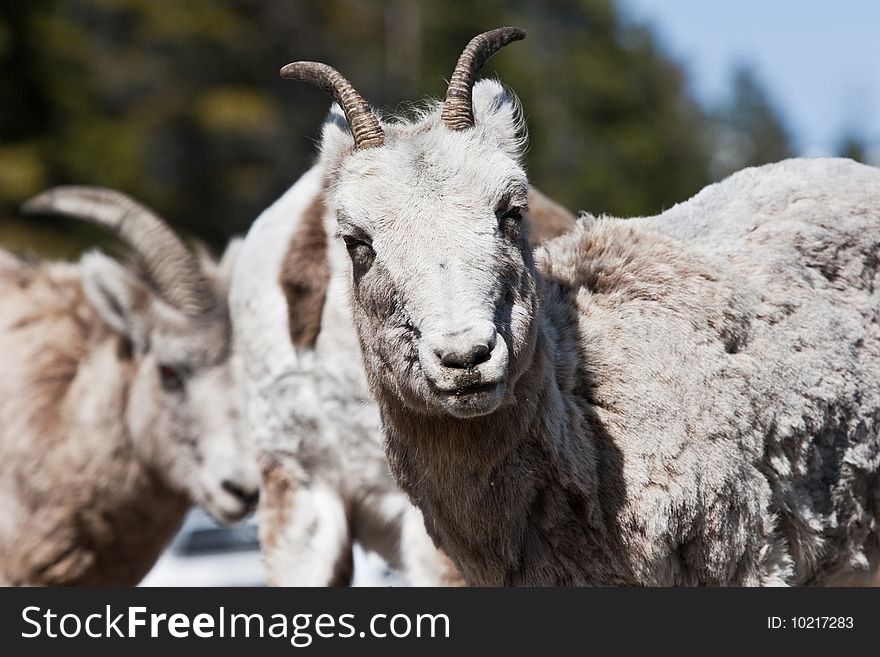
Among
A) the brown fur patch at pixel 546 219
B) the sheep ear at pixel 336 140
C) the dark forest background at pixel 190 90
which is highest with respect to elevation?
the dark forest background at pixel 190 90

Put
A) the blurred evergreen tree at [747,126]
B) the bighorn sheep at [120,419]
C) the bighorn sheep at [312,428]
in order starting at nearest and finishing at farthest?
the bighorn sheep at [312,428], the bighorn sheep at [120,419], the blurred evergreen tree at [747,126]

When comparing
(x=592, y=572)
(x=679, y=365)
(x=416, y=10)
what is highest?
(x=416, y=10)

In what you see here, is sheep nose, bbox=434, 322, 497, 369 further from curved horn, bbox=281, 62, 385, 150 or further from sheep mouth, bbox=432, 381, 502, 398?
curved horn, bbox=281, 62, 385, 150

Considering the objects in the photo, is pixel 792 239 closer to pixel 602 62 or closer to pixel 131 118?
pixel 131 118

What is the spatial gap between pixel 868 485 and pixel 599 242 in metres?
1.55

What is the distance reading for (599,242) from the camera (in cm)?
516

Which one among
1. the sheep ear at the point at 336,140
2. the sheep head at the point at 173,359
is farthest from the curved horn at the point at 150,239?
the sheep ear at the point at 336,140

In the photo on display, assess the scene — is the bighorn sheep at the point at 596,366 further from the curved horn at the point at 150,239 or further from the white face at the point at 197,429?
the curved horn at the point at 150,239

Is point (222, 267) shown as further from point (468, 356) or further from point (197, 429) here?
point (468, 356)

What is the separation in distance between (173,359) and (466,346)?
4.37 m

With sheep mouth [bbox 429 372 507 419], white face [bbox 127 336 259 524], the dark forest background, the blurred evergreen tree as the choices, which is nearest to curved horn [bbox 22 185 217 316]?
white face [bbox 127 336 259 524]

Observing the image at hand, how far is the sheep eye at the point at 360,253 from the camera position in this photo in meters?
4.48

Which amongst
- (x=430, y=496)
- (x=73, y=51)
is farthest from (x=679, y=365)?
(x=73, y=51)

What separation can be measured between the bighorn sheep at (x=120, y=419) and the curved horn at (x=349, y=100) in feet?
10.4
